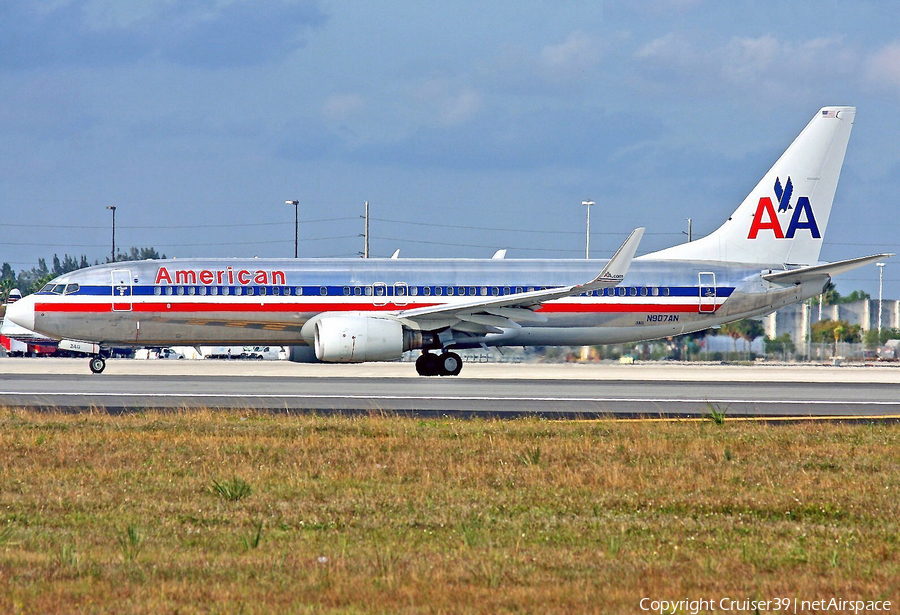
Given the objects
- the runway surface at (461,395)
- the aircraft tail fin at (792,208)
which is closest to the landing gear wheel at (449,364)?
the runway surface at (461,395)

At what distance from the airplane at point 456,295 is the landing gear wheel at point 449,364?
0.05 meters

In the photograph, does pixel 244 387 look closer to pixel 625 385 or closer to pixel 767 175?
pixel 625 385

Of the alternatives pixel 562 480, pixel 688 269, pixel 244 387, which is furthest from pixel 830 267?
pixel 562 480

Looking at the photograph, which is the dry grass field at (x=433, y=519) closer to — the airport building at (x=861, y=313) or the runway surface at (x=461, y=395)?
the runway surface at (x=461, y=395)

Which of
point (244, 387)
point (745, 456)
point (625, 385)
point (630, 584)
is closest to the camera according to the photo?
point (630, 584)

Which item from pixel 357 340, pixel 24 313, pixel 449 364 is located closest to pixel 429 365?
pixel 449 364

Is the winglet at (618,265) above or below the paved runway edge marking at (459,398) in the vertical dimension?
above

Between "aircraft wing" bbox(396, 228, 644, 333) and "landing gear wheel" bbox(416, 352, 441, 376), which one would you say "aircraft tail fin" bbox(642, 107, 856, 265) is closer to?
"aircraft wing" bbox(396, 228, 644, 333)

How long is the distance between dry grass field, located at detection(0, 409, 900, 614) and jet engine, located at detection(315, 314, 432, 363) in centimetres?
1515

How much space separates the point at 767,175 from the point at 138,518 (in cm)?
3243

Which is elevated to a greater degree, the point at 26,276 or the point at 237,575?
the point at 26,276

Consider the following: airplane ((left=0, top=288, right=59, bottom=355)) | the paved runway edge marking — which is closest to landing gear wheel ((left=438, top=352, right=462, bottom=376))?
the paved runway edge marking

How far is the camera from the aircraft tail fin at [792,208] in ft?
121

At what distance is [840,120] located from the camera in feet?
122
